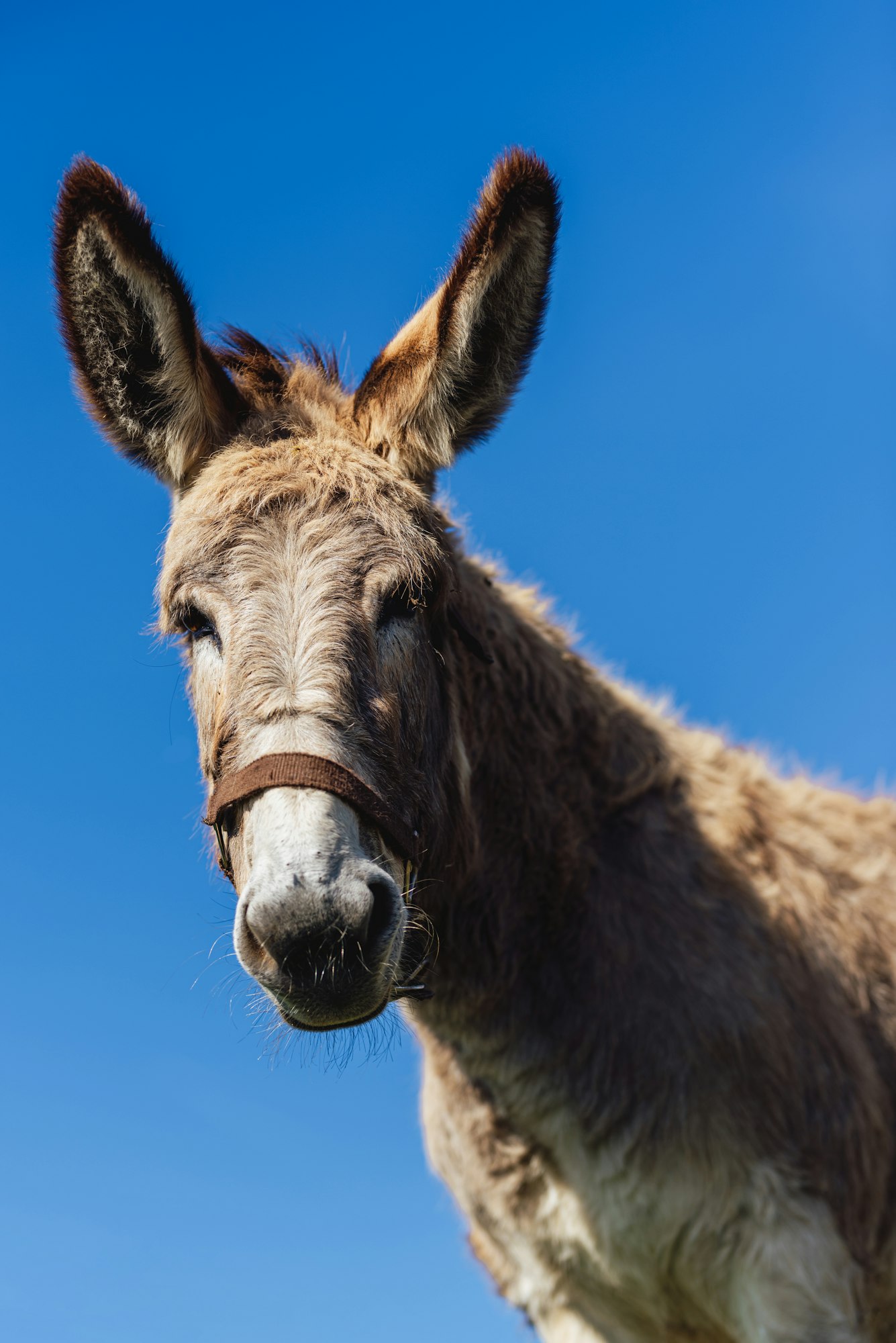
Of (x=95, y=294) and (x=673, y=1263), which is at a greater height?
(x=95, y=294)

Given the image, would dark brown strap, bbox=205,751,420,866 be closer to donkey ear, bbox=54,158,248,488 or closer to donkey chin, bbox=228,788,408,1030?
donkey chin, bbox=228,788,408,1030

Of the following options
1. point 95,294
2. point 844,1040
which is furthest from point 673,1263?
point 95,294

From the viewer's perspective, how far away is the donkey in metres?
3.18

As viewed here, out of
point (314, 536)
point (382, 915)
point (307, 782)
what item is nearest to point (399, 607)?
point (314, 536)

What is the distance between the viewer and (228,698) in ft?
9.91

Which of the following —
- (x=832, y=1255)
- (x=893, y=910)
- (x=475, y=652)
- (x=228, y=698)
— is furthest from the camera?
(x=893, y=910)

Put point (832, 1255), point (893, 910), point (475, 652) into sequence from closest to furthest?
point (832, 1255), point (475, 652), point (893, 910)

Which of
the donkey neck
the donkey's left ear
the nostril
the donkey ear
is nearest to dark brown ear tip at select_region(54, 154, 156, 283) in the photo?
the donkey ear

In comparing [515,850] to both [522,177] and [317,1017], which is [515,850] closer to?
[317,1017]

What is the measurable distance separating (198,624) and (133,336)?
1054 mm

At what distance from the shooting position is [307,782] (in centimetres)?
271

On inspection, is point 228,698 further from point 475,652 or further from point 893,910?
point 893,910

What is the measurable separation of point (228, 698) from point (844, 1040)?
90.9 inches

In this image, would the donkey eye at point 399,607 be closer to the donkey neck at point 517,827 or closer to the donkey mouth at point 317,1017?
the donkey neck at point 517,827
